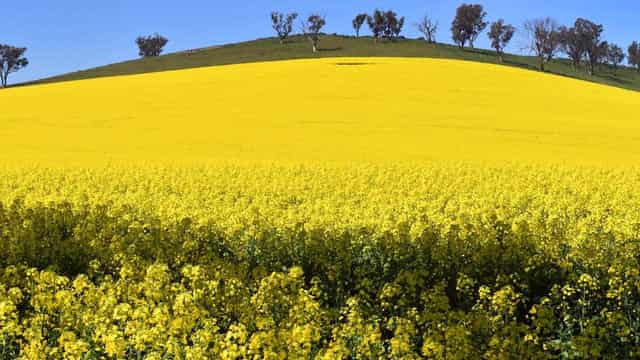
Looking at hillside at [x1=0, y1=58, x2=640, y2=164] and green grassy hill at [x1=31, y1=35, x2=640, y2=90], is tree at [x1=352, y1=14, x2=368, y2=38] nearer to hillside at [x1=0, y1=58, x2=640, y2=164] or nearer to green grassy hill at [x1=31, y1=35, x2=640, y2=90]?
green grassy hill at [x1=31, y1=35, x2=640, y2=90]

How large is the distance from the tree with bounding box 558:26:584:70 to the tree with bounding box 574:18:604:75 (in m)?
0.59

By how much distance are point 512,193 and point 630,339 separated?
7.74 meters

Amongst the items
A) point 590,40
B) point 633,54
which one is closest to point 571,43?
point 590,40

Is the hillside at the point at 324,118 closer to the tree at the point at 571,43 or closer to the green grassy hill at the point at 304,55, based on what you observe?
the green grassy hill at the point at 304,55

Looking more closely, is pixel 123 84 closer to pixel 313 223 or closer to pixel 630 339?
pixel 313 223

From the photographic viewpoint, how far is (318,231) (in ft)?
33.6

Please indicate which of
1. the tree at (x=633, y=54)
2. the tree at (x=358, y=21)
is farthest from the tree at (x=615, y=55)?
the tree at (x=358, y=21)

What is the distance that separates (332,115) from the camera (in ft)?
103

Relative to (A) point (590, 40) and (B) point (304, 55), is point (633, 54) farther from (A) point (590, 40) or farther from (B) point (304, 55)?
(B) point (304, 55)

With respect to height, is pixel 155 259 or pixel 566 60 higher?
pixel 566 60

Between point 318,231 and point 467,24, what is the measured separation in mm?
116856

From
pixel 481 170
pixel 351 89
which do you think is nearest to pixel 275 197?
pixel 481 170

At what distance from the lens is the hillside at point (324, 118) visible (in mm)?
24016

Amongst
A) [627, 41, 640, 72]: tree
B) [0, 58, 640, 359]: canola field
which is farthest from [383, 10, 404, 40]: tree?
[0, 58, 640, 359]: canola field
